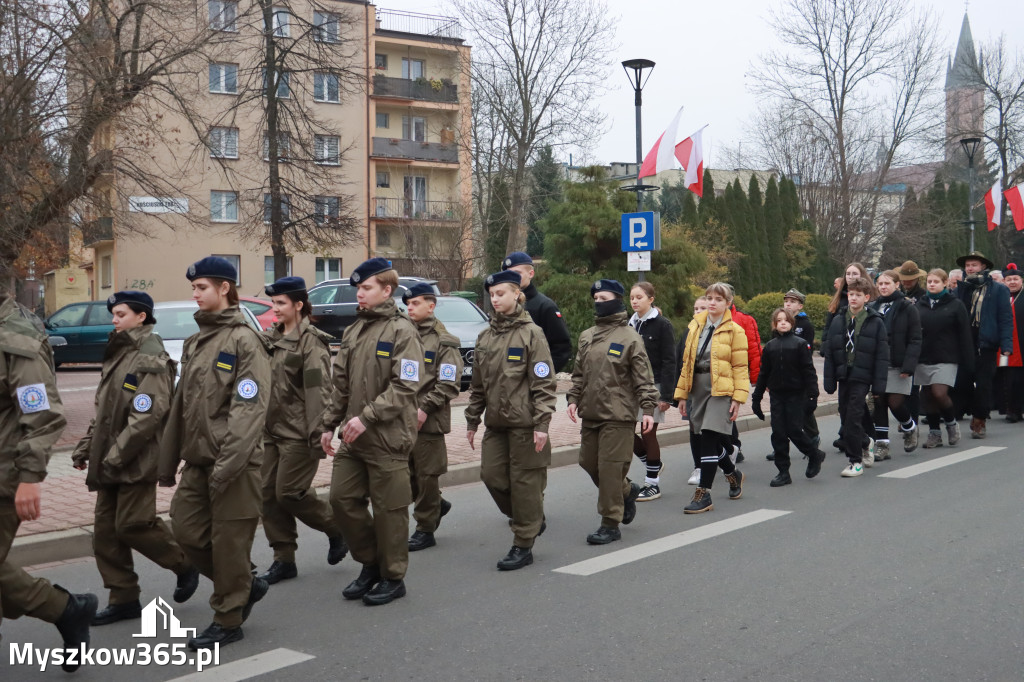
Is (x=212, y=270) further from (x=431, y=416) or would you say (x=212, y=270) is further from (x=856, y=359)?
(x=856, y=359)

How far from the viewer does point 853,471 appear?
369 inches

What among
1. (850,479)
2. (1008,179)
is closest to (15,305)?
(850,479)

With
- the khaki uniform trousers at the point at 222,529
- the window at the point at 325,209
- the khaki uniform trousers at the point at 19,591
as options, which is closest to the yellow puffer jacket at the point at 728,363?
the khaki uniform trousers at the point at 222,529

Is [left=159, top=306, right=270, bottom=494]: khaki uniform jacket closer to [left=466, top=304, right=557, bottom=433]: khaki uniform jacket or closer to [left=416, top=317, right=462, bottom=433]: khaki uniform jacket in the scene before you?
[left=466, top=304, right=557, bottom=433]: khaki uniform jacket

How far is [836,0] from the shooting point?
38062 millimetres

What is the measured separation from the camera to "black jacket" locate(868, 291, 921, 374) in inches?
392

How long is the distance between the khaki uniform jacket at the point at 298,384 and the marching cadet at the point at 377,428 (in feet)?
1.41

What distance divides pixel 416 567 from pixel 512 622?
1394 millimetres

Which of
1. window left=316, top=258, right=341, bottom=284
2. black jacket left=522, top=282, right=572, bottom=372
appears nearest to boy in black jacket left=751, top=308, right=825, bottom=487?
black jacket left=522, top=282, right=572, bottom=372

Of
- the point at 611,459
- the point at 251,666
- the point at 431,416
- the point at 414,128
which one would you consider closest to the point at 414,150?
the point at 414,128

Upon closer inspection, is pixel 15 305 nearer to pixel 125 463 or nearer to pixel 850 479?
pixel 125 463

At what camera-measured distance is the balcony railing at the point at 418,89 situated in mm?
46322

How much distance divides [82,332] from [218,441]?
1968 centimetres

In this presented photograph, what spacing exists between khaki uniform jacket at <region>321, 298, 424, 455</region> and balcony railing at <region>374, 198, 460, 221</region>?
116ft
